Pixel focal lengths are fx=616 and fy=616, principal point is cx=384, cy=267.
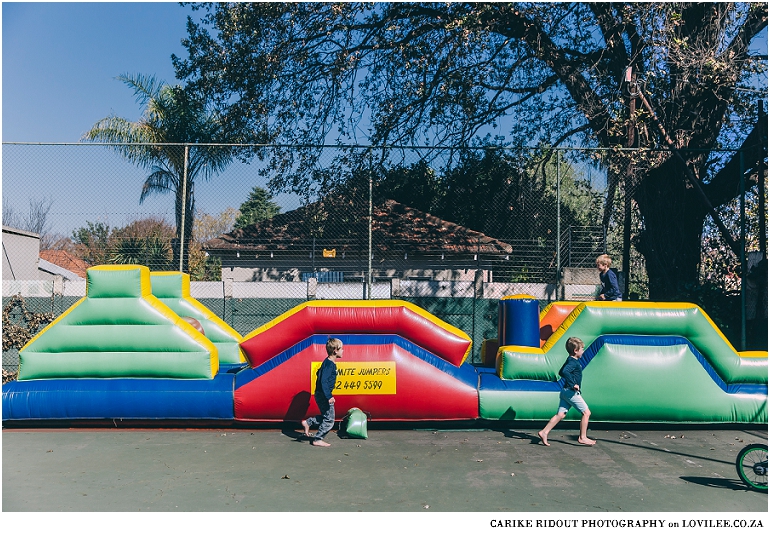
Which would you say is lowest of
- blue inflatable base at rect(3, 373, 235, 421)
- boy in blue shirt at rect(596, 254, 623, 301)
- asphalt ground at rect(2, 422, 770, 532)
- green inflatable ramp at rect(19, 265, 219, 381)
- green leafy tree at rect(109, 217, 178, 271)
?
asphalt ground at rect(2, 422, 770, 532)

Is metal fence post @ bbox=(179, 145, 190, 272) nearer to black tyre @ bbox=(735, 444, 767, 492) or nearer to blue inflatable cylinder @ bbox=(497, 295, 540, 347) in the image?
blue inflatable cylinder @ bbox=(497, 295, 540, 347)

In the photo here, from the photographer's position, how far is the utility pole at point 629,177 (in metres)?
10.9

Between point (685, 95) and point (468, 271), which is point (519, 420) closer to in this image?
point (468, 271)

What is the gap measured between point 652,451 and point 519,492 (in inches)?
90.2

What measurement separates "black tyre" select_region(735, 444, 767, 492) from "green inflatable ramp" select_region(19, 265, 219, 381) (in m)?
5.87

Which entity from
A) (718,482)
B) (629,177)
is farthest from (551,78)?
(718,482)

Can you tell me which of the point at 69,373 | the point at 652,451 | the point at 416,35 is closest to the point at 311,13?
the point at 416,35

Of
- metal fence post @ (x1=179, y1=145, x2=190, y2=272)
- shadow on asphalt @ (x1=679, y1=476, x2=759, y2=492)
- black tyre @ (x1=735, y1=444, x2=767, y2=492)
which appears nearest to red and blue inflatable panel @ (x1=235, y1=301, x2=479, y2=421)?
shadow on asphalt @ (x1=679, y1=476, x2=759, y2=492)

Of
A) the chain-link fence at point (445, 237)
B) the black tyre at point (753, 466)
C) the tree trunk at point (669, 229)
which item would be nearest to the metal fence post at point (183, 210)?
the chain-link fence at point (445, 237)

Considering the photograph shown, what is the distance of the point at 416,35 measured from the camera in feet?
43.5

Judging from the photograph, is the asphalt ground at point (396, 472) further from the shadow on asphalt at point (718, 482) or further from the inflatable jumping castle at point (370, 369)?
the inflatable jumping castle at point (370, 369)

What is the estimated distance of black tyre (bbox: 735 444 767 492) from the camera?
5.09 metres
